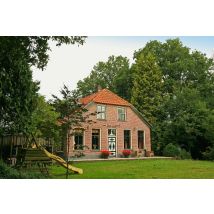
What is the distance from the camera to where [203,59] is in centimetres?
2681

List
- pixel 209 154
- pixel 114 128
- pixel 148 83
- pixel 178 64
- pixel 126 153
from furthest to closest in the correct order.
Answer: pixel 178 64 → pixel 148 83 → pixel 114 128 → pixel 126 153 → pixel 209 154

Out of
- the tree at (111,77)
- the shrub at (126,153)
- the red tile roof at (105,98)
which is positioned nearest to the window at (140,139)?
the shrub at (126,153)

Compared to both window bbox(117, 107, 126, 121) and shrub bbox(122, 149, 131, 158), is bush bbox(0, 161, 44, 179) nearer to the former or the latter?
shrub bbox(122, 149, 131, 158)

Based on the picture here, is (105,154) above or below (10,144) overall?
below

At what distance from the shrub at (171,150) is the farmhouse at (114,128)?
5.92ft

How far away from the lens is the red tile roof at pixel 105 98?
922 inches

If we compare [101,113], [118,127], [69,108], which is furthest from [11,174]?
[118,127]

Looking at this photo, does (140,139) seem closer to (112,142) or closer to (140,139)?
(140,139)

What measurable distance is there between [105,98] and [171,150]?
5897 mm

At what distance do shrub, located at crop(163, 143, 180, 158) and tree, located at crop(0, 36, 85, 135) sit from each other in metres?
12.6

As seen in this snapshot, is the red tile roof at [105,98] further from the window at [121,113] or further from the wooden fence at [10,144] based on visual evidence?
the wooden fence at [10,144]

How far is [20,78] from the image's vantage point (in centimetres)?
1312

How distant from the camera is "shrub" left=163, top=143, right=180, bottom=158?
76.3 ft

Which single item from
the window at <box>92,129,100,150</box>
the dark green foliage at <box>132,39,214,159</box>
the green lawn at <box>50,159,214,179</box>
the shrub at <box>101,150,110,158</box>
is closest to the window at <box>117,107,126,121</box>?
the dark green foliage at <box>132,39,214,159</box>
